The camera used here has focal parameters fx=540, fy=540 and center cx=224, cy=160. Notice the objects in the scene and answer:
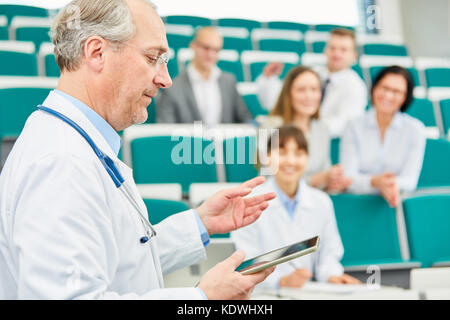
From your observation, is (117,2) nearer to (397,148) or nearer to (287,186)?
(287,186)

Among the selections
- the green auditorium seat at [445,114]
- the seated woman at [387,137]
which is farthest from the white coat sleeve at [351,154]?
the green auditorium seat at [445,114]

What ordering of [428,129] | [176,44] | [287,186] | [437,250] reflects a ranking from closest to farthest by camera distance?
[287,186] < [437,250] < [428,129] < [176,44]

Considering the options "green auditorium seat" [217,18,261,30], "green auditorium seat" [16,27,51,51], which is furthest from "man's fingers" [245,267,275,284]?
"green auditorium seat" [217,18,261,30]

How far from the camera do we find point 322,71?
2.32 m

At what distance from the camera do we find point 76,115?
1.91 ft

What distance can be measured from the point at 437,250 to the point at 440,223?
0.08 metres

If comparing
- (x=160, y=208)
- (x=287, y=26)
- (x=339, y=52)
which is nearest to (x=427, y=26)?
(x=287, y=26)

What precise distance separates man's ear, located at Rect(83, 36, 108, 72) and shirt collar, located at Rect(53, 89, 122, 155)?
0.14 feet

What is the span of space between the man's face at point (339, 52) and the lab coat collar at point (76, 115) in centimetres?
182

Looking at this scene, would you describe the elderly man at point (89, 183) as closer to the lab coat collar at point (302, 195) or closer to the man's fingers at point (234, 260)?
the man's fingers at point (234, 260)

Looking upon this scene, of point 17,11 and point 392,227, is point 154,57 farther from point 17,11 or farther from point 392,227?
point 17,11

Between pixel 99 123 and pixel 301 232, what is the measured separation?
88cm

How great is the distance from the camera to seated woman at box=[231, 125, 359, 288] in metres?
1.32
